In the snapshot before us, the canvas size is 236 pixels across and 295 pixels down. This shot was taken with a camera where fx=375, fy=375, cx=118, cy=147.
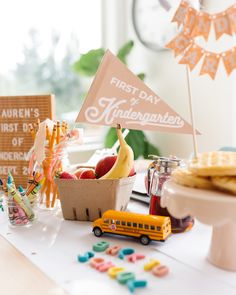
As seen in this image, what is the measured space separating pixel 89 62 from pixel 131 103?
172 cm

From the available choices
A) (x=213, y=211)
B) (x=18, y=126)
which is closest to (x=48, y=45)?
(x=18, y=126)

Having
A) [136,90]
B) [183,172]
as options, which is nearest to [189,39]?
[136,90]

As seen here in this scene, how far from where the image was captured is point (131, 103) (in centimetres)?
100

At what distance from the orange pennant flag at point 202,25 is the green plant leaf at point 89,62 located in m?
1.84

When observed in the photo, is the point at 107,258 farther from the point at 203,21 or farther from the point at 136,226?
the point at 203,21

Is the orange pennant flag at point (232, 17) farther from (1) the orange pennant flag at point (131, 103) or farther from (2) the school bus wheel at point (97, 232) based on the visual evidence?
(2) the school bus wheel at point (97, 232)

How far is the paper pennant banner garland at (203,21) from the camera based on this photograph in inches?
33.1

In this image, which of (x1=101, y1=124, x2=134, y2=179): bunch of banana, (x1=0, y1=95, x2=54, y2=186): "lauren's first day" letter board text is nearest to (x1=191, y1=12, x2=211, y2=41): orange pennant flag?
(x1=101, y1=124, x2=134, y2=179): bunch of banana

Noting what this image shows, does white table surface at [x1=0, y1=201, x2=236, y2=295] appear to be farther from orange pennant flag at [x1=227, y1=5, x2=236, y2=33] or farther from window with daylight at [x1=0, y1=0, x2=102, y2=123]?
window with daylight at [x1=0, y1=0, x2=102, y2=123]

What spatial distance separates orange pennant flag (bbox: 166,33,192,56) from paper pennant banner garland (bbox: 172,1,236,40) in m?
0.01

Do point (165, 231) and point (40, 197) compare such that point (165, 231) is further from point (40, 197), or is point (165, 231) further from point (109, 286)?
point (40, 197)

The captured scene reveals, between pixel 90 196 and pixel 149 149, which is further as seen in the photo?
pixel 149 149

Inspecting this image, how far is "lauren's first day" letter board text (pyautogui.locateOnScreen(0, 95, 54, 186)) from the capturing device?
1244 mm

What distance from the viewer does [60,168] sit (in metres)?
1.06
